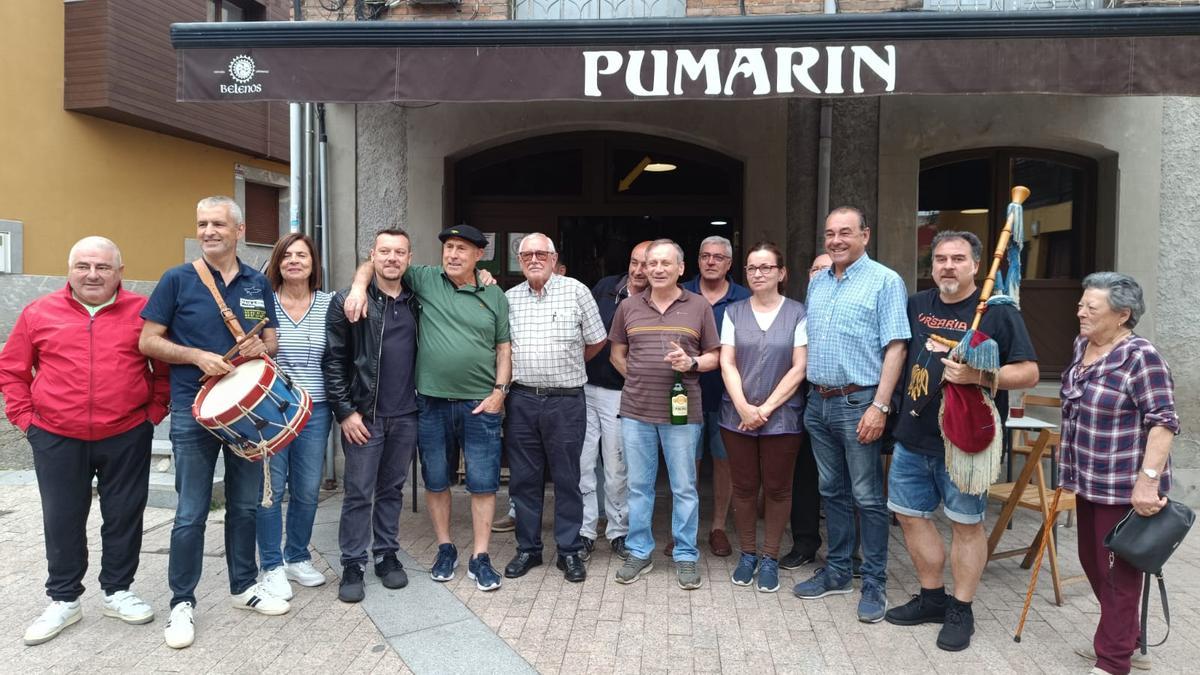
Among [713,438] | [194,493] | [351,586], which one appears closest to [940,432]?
[713,438]

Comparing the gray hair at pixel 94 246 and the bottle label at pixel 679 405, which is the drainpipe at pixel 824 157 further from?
the gray hair at pixel 94 246

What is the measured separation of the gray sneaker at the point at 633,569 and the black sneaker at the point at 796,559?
83cm

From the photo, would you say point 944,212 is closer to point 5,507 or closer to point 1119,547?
point 1119,547

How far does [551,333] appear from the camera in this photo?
4406 millimetres

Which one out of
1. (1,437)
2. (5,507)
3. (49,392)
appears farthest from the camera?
(1,437)

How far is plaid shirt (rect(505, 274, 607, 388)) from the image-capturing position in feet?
14.4

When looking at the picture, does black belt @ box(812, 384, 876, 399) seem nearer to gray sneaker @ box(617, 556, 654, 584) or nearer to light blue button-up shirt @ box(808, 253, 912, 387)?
light blue button-up shirt @ box(808, 253, 912, 387)

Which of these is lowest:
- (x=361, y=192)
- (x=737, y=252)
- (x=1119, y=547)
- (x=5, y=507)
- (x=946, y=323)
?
(x=5, y=507)

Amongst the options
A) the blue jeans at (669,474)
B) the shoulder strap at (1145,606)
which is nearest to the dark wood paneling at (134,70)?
the blue jeans at (669,474)

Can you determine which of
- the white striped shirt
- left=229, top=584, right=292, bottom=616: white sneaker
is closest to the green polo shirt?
the white striped shirt

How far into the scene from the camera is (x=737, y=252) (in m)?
7.12

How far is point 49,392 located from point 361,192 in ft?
11.7

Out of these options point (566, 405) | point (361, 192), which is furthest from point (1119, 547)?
point (361, 192)

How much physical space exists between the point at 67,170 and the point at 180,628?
900cm
